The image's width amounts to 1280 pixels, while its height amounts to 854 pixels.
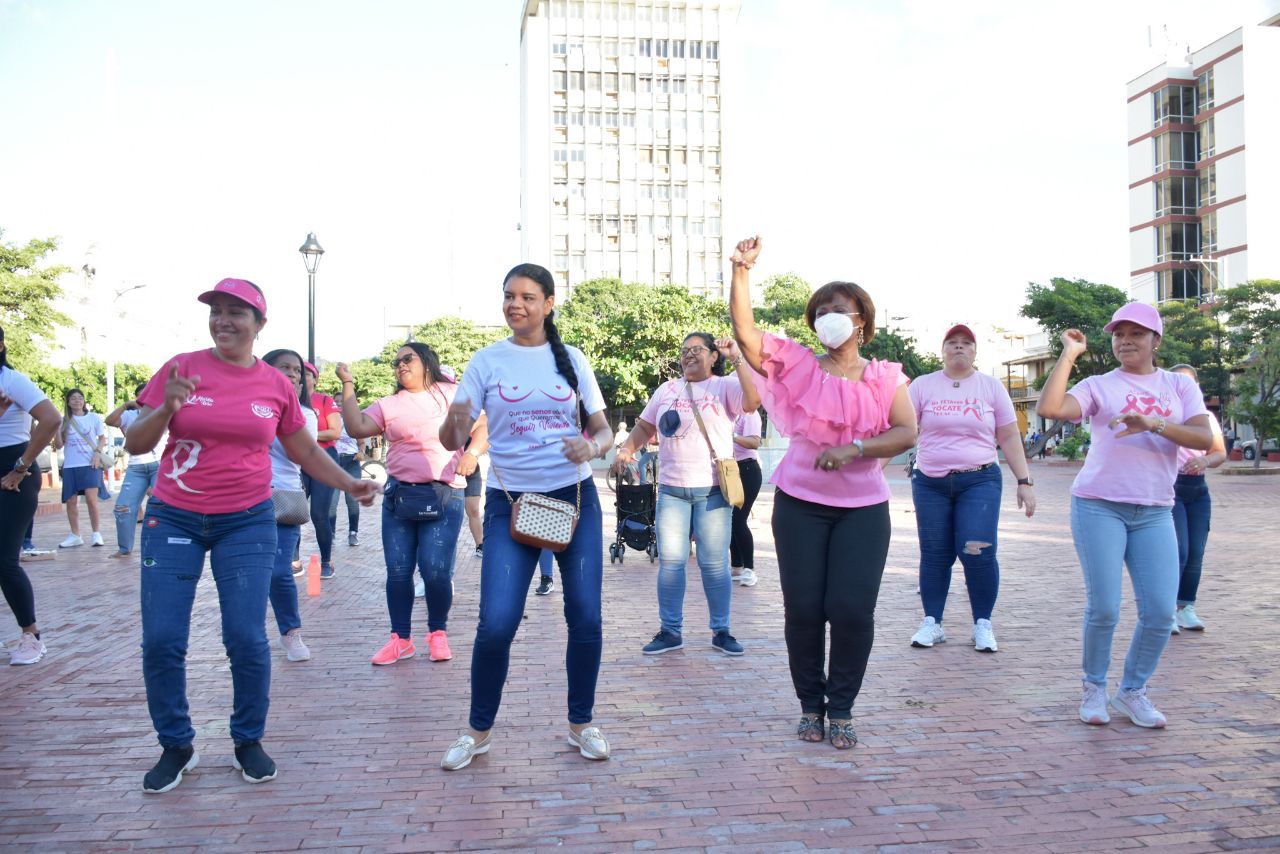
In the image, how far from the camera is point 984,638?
6.36 m

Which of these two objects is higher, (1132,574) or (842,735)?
(1132,574)

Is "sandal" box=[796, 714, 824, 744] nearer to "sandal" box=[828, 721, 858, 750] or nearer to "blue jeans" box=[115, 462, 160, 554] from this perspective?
"sandal" box=[828, 721, 858, 750]

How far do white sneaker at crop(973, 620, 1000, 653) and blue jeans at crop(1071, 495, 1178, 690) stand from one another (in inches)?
60.0

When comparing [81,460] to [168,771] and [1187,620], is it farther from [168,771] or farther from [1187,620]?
[1187,620]

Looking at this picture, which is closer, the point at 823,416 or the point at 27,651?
the point at 823,416

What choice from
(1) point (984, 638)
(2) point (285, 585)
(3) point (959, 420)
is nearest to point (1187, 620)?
(1) point (984, 638)

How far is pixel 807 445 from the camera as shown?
445cm

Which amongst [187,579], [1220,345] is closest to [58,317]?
[187,579]

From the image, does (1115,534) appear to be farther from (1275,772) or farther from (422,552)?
(422,552)

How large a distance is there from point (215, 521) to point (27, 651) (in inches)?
120

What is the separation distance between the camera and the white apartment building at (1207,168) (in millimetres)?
56781

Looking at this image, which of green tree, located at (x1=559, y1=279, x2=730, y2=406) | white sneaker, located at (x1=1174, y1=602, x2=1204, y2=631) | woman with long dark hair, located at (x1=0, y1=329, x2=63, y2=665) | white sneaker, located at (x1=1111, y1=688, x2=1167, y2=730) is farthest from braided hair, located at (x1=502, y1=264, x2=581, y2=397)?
green tree, located at (x1=559, y1=279, x2=730, y2=406)

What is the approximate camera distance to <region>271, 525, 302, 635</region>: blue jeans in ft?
20.2

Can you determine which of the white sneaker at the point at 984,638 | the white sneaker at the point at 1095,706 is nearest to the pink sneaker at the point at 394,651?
the white sneaker at the point at 984,638
